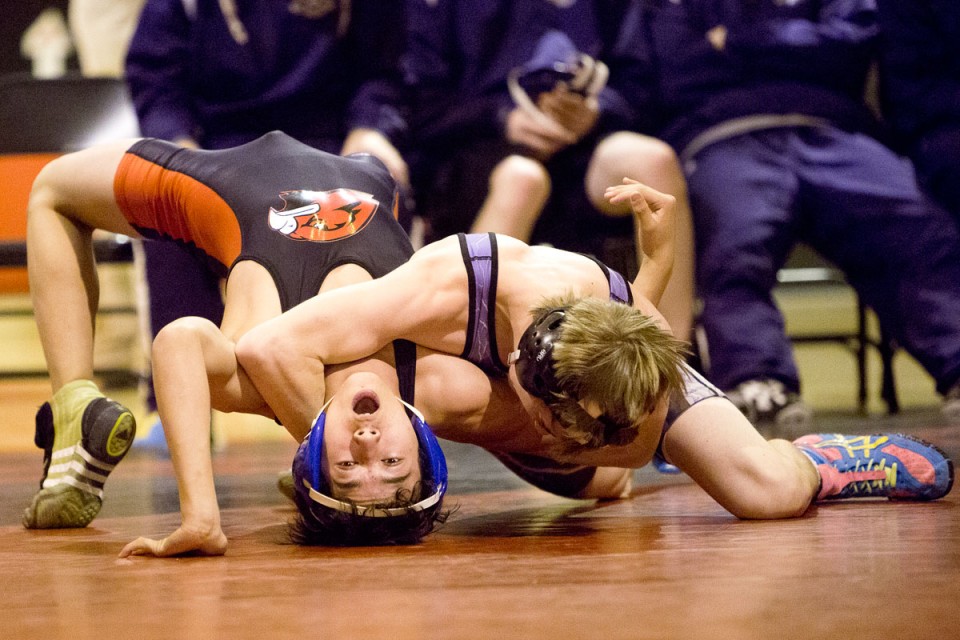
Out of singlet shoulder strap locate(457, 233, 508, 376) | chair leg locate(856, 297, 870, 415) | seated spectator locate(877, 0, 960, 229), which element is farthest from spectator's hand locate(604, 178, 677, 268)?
chair leg locate(856, 297, 870, 415)

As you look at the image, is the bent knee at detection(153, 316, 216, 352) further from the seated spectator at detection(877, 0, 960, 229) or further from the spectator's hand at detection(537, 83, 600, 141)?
the seated spectator at detection(877, 0, 960, 229)

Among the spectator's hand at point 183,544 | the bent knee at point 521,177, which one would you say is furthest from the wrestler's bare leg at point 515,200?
the spectator's hand at point 183,544

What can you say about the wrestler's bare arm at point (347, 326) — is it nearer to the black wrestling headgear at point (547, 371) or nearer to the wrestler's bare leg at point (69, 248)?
the black wrestling headgear at point (547, 371)

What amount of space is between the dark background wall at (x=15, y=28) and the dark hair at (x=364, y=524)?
15.0 ft

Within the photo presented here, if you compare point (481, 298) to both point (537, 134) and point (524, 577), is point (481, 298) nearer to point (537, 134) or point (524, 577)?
point (524, 577)

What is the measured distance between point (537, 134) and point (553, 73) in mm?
176

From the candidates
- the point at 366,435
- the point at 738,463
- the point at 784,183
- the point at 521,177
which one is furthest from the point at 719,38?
the point at 366,435

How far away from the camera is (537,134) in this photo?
10.9 ft

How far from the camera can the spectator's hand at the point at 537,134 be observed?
3303mm

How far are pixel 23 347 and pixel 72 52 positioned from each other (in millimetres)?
1397

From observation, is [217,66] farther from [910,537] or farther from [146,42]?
[910,537]

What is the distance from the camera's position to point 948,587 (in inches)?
47.9

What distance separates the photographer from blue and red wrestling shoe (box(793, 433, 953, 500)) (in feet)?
6.34

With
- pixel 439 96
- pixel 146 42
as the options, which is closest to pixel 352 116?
pixel 439 96
